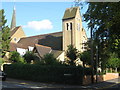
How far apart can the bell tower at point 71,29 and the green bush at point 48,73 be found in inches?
1087

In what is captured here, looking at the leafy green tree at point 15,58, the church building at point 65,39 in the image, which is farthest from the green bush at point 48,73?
the church building at point 65,39

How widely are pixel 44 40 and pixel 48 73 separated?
134 feet

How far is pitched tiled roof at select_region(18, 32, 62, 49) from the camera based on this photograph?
197 feet

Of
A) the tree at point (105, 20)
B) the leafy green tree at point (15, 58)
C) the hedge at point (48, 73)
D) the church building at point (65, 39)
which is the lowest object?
the hedge at point (48, 73)

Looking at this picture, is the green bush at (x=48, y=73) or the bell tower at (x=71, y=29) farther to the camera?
the bell tower at (x=71, y=29)

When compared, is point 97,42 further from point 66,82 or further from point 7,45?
point 7,45

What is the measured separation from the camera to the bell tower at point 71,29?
53969mm

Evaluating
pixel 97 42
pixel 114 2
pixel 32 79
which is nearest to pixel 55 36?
pixel 32 79

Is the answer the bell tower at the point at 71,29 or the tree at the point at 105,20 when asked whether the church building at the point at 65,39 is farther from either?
the tree at the point at 105,20

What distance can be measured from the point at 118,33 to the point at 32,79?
1601 cm

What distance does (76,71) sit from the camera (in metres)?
21.7

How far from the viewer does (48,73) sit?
77.3ft

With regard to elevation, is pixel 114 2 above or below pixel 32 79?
above

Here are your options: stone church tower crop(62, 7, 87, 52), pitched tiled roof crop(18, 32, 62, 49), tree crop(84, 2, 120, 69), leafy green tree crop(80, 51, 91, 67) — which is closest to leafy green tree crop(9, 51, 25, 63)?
leafy green tree crop(80, 51, 91, 67)
